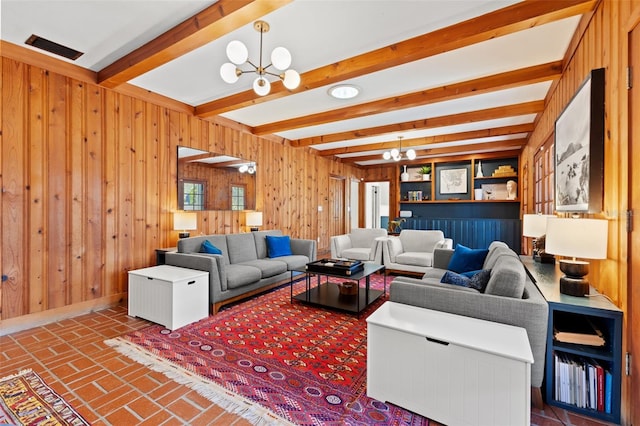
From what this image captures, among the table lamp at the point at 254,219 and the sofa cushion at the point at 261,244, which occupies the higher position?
the table lamp at the point at 254,219

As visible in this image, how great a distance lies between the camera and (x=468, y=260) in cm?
328

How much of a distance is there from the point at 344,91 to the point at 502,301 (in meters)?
2.89

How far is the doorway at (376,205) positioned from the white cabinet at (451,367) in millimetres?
7905

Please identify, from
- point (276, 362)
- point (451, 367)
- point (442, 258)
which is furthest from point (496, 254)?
point (276, 362)

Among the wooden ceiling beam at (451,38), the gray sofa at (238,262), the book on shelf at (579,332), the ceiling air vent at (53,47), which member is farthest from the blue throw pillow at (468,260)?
the ceiling air vent at (53,47)

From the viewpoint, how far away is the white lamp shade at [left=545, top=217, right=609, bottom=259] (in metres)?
1.70

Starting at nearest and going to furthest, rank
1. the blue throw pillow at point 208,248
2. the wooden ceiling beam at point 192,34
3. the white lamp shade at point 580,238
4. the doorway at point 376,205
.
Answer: the white lamp shade at point 580,238, the wooden ceiling beam at point 192,34, the blue throw pillow at point 208,248, the doorway at point 376,205

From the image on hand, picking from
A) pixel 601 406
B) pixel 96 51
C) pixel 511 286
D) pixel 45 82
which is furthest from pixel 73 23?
pixel 601 406

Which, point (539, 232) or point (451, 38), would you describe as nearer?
point (451, 38)

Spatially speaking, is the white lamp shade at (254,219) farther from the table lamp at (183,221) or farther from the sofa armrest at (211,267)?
the sofa armrest at (211,267)

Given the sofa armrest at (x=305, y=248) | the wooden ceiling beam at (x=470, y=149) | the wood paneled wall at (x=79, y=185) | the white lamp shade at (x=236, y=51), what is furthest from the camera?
the wooden ceiling beam at (x=470, y=149)

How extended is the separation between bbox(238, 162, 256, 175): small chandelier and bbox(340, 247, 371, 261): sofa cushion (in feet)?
7.36

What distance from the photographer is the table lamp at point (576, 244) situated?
A: 170cm

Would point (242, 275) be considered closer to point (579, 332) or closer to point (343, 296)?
point (343, 296)
